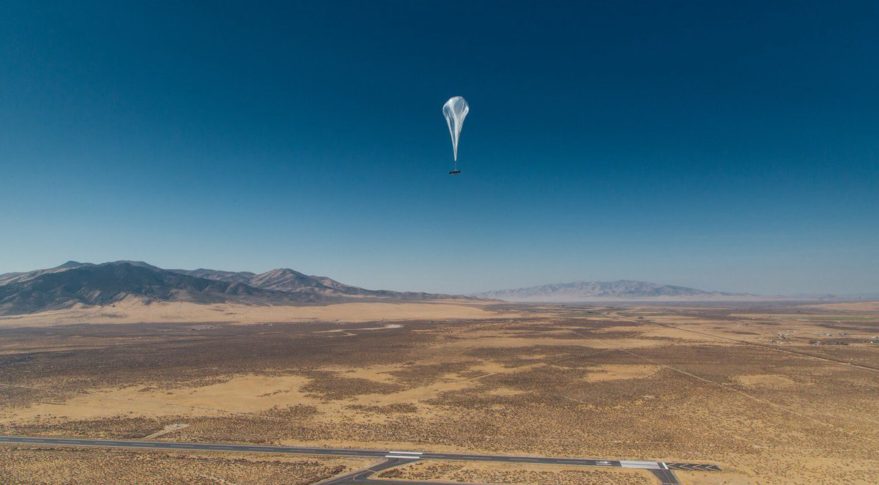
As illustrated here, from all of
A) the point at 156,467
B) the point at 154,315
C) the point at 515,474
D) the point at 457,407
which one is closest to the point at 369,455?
the point at 515,474

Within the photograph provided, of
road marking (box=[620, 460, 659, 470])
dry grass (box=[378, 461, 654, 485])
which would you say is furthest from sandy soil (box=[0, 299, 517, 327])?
road marking (box=[620, 460, 659, 470])

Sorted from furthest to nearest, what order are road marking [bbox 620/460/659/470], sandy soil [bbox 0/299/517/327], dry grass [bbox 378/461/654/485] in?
sandy soil [bbox 0/299/517/327] < road marking [bbox 620/460/659/470] < dry grass [bbox 378/461/654/485]

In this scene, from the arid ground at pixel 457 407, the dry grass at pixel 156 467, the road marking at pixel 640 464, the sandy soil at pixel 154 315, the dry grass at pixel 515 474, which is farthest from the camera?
the sandy soil at pixel 154 315

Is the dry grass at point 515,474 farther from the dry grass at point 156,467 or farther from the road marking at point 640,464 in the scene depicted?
the dry grass at point 156,467

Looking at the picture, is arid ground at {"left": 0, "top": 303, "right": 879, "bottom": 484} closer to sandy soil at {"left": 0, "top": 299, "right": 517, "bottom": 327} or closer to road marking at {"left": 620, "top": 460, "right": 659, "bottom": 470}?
road marking at {"left": 620, "top": 460, "right": 659, "bottom": 470}

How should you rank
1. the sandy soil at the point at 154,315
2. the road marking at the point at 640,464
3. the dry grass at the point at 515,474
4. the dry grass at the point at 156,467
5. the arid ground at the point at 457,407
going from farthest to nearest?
1. the sandy soil at the point at 154,315
2. the arid ground at the point at 457,407
3. the road marking at the point at 640,464
4. the dry grass at the point at 156,467
5. the dry grass at the point at 515,474

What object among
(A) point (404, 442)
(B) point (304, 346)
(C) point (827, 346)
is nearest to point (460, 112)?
(A) point (404, 442)

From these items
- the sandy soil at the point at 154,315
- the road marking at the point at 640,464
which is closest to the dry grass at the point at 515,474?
the road marking at the point at 640,464
